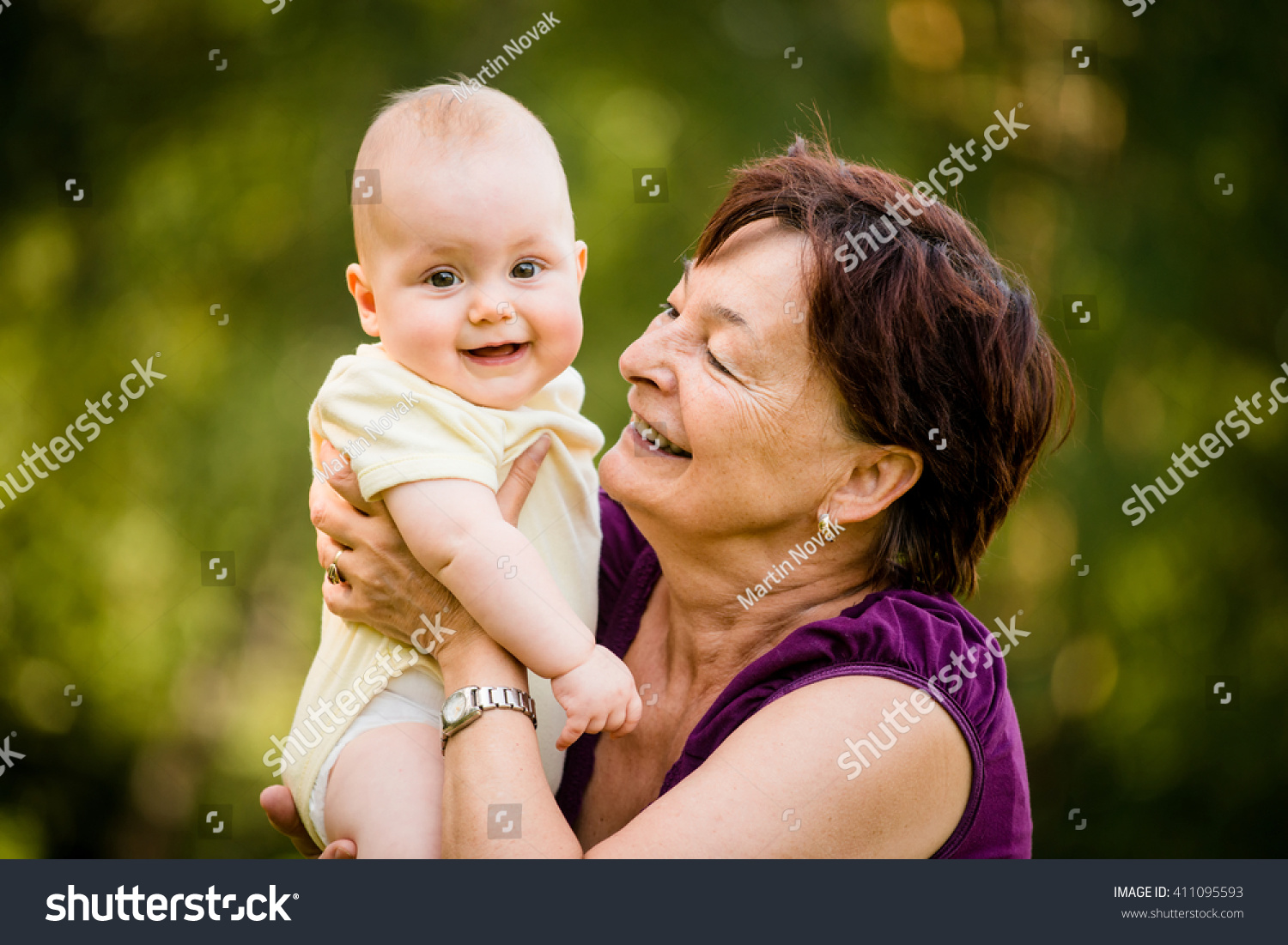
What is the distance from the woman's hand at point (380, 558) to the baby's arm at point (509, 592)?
10 centimetres

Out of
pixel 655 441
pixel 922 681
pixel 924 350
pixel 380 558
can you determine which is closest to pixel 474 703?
pixel 380 558

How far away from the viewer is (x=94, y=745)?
4.34 meters

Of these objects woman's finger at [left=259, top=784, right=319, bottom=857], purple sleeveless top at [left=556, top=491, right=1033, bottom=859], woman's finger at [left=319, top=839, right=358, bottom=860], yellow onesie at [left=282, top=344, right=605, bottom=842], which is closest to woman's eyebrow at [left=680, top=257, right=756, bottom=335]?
yellow onesie at [left=282, top=344, right=605, bottom=842]

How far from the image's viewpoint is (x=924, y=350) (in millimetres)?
1743

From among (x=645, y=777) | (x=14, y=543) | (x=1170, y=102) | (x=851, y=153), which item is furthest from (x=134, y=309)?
(x=1170, y=102)

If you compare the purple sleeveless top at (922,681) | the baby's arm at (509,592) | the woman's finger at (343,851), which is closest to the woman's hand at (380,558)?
the baby's arm at (509,592)

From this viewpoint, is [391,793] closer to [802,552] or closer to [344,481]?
[344,481]

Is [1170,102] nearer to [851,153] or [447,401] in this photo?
[851,153]

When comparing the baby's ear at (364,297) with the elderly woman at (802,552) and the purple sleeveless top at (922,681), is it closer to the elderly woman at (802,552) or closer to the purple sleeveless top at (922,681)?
the elderly woman at (802,552)

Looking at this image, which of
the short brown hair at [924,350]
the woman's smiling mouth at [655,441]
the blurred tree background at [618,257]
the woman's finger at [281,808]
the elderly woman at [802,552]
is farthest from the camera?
the blurred tree background at [618,257]

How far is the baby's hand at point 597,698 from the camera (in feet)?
5.22

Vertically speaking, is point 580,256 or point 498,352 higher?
point 580,256

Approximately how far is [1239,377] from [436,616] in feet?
11.6

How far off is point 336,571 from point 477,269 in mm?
602
